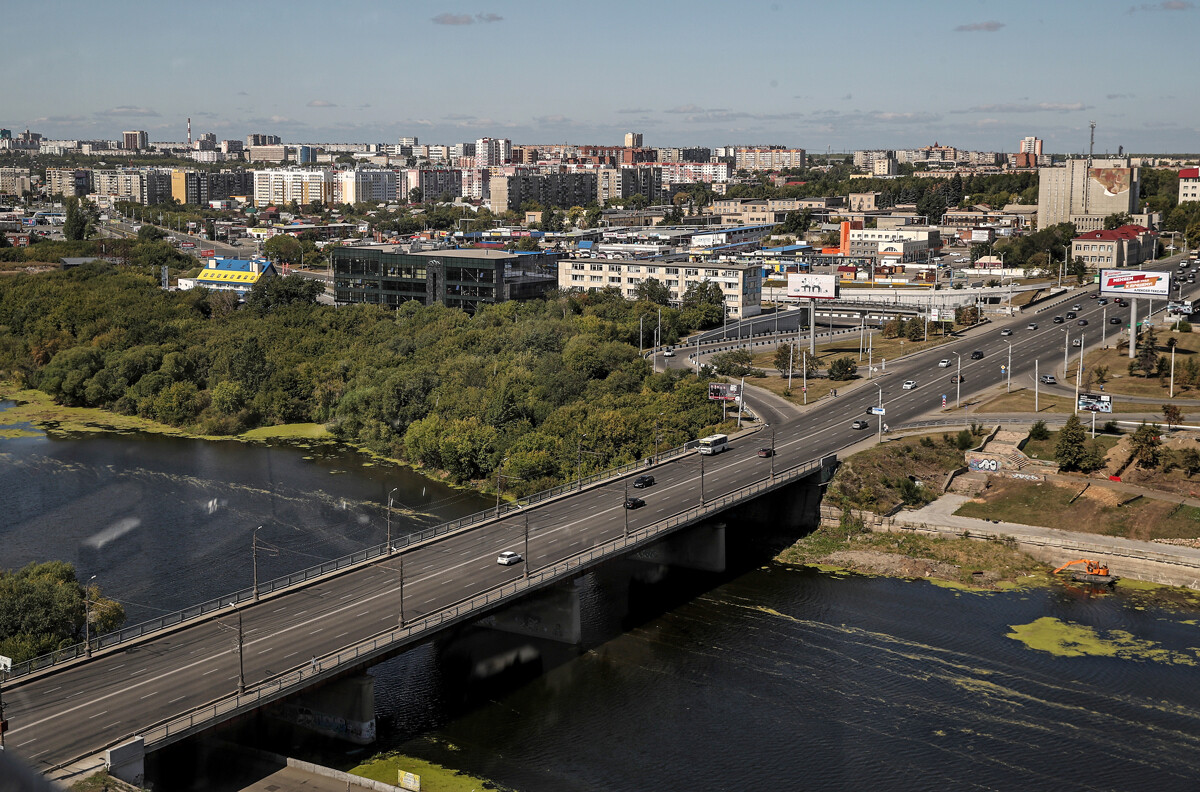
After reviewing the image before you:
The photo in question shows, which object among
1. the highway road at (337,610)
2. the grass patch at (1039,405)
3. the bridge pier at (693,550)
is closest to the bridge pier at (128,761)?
the highway road at (337,610)

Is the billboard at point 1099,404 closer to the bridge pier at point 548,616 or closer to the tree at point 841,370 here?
the tree at point 841,370

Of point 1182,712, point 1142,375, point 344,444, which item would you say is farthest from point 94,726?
point 1142,375

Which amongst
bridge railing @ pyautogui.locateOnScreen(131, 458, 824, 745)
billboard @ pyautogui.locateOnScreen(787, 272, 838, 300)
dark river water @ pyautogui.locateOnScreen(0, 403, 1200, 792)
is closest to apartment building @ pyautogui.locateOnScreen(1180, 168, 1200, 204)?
billboard @ pyautogui.locateOnScreen(787, 272, 838, 300)

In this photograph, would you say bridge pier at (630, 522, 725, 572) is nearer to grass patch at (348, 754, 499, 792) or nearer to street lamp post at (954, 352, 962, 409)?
grass patch at (348, 754, 499, 792)

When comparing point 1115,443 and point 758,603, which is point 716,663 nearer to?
point 758,603

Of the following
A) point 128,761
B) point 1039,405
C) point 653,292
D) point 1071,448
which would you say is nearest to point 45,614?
point 128,761

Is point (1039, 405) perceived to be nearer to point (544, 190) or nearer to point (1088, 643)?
point (1088, 643)
